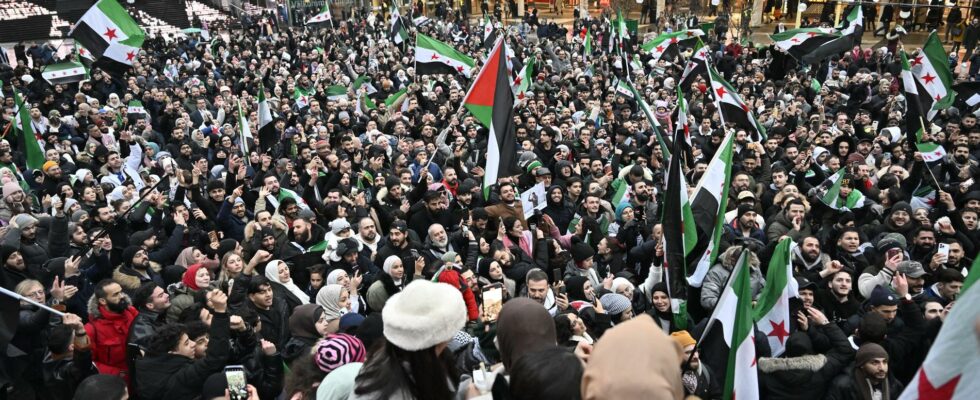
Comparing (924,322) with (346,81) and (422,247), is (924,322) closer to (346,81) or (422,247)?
(422,247)

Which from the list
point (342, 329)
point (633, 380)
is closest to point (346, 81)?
point (342, 329)

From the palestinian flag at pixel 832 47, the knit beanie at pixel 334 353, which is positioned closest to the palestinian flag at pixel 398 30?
the palestinian flag at pixel 832 47

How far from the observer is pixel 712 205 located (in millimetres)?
5422

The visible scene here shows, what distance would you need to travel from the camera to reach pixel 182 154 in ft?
34.1

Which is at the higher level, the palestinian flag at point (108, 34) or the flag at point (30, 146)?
the palestinian flag at point (108, 34)

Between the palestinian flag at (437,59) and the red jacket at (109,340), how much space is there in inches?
362

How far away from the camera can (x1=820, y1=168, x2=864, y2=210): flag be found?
7520 mm

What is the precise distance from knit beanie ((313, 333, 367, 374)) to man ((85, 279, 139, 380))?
7.19 feet

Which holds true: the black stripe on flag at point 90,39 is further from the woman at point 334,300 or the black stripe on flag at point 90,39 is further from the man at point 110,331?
the woman at point 334,300

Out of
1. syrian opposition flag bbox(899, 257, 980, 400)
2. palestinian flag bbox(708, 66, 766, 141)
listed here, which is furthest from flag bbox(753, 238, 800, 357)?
palestinian flag bbox(708, 66, 766, 141)

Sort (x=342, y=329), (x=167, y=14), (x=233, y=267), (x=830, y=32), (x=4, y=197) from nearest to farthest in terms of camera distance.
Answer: (x=342, y=329), (x=233, y=267), (x=4, y=197), (x=830, y=32), (x=167, y=14)

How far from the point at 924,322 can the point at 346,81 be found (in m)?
14.5

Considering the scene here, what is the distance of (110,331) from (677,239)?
399cm

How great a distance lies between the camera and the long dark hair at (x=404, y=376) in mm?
2502
